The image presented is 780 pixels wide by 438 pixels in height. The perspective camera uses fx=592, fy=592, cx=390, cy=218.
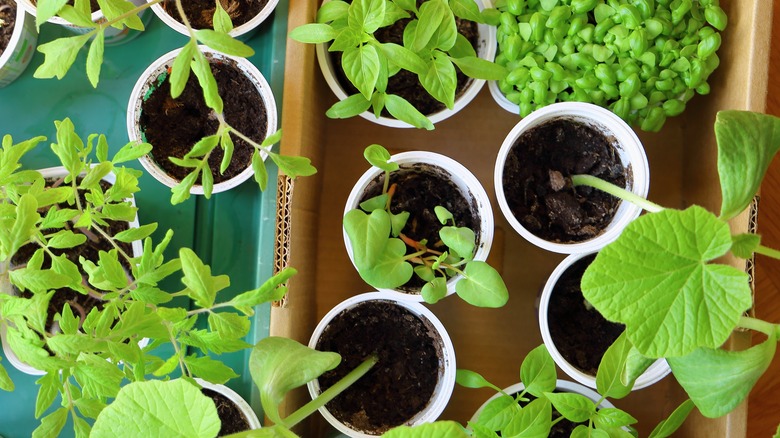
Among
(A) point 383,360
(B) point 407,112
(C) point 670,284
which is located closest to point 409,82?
(B) point 407,112

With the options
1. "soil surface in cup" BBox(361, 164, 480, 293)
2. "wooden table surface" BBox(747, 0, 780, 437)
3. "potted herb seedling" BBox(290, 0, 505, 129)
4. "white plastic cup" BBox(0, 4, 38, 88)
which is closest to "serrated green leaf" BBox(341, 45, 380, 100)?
"potted herb seedling" BBox(290, 0, 505, 129)

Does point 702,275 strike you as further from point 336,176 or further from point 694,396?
point 336,176

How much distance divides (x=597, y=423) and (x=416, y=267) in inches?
11.8

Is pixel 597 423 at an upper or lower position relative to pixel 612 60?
lower

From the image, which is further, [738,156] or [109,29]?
[109,29]

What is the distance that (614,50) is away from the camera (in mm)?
790

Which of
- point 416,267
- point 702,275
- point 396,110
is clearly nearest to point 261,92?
point 396,110

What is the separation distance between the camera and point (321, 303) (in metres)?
0.96

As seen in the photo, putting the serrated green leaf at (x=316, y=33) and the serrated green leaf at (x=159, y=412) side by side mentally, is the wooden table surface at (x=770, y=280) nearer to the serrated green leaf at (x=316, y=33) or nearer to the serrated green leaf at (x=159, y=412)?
the serrated green leaf at (x=316, y=33)

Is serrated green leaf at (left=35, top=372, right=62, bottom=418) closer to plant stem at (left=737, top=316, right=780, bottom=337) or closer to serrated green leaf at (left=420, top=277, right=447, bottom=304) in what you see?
serrated green leaf at (left=420, top=277, right=447, bottom=304)

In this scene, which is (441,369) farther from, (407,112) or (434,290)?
(407,112)

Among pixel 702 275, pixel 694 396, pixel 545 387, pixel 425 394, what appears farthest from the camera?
pixel 425 394

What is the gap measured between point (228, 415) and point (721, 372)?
25.6 inches

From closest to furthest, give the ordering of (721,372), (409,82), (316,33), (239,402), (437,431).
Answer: (437,431), (721,372), (316,33), (239,402), (409,82)
